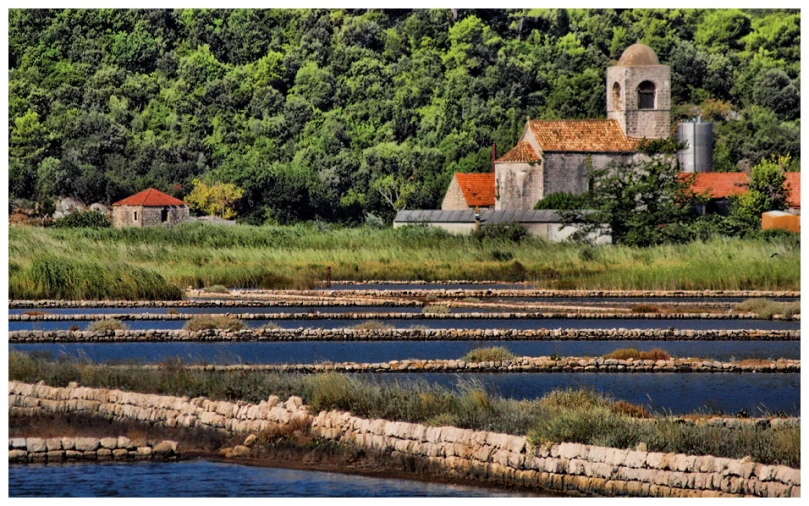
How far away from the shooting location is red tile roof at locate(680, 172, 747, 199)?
74562mm

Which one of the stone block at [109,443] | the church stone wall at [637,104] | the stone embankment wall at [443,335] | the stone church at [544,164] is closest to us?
the stone block at [109,443]

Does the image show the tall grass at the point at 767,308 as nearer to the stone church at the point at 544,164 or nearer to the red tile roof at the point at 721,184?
the red tile roof at the point at 721,184

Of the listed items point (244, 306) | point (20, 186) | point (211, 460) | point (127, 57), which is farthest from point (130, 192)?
point (211, 460)

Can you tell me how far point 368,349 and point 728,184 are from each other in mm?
53190

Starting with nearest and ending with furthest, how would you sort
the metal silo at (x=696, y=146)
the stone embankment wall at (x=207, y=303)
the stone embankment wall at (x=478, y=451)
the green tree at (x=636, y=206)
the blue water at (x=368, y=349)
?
1. the stone embankment wall at (x=478, y=451)
2. the blue water at (x=368, y=349)
3. the stone embankment wall at (x=207, y=303)
4. the green tree at (x=636, y=206)
5. the metal silo at (x=696, y=146)

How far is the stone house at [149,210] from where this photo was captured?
79.8 metres

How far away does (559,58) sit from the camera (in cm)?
12788

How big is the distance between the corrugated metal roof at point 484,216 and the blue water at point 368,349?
36780mm

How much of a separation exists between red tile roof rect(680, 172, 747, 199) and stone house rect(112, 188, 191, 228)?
26559 mm

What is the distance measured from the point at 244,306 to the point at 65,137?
245ft

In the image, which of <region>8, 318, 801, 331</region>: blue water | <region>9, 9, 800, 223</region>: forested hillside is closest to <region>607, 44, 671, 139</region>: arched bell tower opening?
<region>9, 9, 800, 223</region>: forested hillside

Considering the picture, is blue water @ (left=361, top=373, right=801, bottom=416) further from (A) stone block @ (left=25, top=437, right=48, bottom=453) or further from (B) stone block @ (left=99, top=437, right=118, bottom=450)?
(A) stone block @ (left=25, top=437, right=48, bottom=453)

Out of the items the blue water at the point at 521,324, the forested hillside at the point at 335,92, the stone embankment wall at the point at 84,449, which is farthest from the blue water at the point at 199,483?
the forested hillside at the point at 335,92

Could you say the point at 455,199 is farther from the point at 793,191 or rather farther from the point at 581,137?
the point at 793,191
